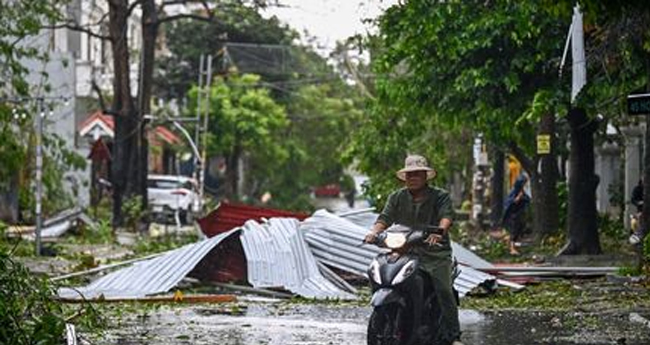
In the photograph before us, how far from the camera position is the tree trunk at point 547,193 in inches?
1212

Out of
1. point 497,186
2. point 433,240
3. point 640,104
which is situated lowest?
point 497,186

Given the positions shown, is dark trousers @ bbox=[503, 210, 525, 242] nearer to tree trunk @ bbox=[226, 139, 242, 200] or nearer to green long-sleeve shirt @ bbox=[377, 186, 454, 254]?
green long-sleeve shirt @ bbox=[377, 186, 454, 254]

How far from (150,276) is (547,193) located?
13.5 m

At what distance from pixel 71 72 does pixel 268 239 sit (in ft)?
89.4

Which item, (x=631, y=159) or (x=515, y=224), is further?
(x=631, y=159)

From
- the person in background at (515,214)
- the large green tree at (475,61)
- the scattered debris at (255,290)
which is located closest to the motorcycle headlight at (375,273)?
the scattered debris at (255,290)

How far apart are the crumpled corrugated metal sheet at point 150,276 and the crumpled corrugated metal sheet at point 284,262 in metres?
0.48

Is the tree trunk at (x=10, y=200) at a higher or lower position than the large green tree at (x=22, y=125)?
lower

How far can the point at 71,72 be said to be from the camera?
48500 mm

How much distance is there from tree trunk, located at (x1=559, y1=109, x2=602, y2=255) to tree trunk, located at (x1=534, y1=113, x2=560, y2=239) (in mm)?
1976

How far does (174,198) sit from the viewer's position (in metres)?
57.7

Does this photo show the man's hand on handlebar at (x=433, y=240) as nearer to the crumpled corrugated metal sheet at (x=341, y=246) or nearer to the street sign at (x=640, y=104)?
the street sign at (x=640, y=104)

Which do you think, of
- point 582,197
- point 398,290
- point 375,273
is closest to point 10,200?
point 582,197

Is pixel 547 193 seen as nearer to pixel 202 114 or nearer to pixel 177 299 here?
pixel 177 299
